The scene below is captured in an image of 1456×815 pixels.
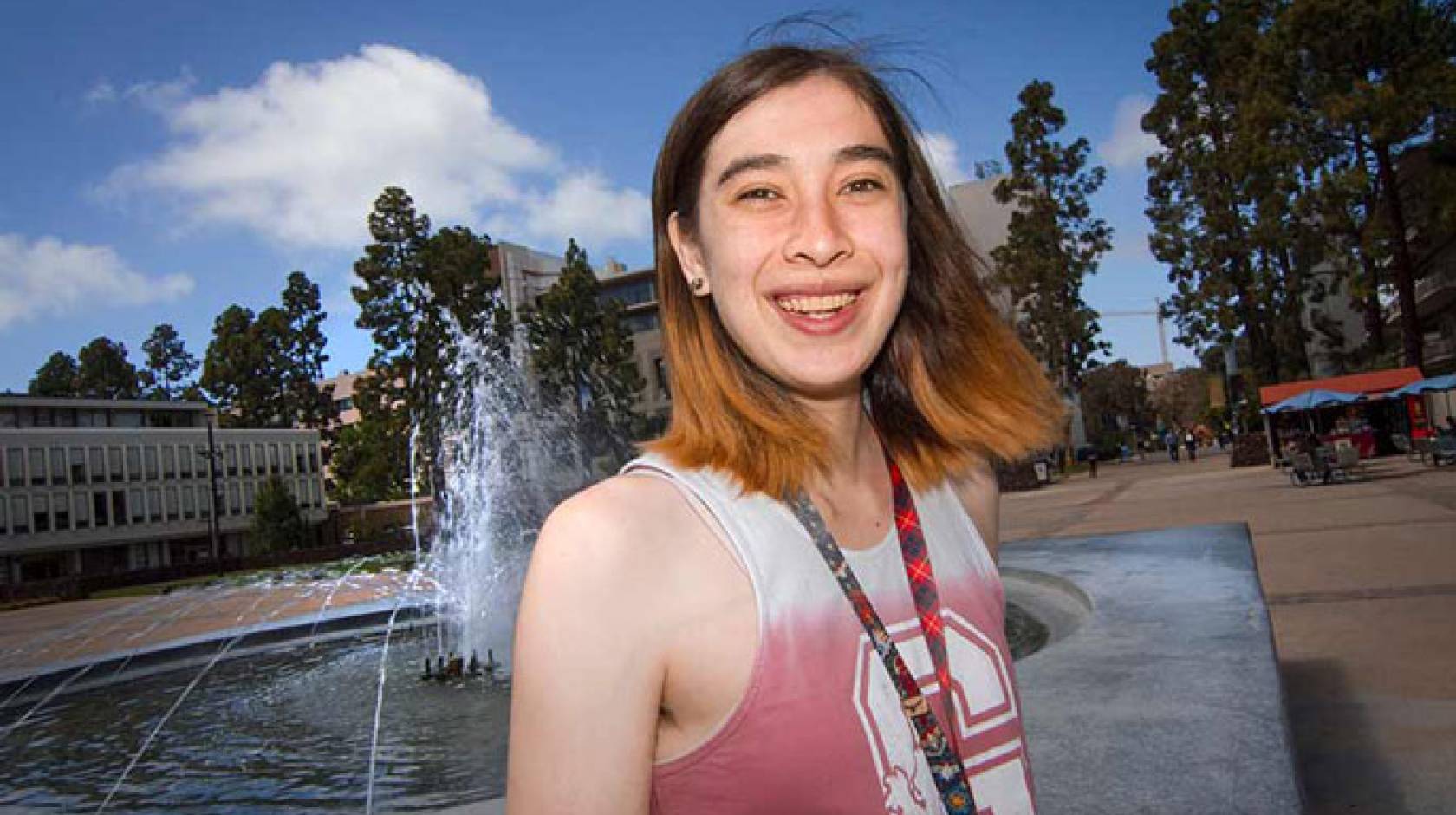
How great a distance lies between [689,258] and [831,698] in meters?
0.68

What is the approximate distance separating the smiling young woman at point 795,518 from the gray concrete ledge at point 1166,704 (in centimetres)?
90

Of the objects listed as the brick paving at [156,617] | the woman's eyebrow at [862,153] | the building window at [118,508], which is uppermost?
the building window at [118,508]

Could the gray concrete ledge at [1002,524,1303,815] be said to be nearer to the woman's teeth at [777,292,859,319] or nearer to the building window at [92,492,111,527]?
the woman's teeth at [777,292,859,319]

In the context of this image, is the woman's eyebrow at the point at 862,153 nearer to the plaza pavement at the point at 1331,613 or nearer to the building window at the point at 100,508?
the plaza pavement at the point at 1331,613

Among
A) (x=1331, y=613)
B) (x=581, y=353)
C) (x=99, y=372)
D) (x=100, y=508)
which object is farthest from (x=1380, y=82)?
(x=99, y=372)

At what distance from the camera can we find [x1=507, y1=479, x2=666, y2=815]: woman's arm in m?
0.96

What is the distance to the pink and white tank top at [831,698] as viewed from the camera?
1039mm

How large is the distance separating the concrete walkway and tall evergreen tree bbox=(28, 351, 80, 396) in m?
86.0

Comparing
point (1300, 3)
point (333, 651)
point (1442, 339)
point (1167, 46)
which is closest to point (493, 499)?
point (333, 651)

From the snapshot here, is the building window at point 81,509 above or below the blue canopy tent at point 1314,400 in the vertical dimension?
above

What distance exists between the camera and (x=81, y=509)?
205 ft

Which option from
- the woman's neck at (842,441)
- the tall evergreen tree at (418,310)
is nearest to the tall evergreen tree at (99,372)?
the tall evergreen tree at (418,310)

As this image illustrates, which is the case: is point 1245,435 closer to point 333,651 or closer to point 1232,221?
point 1232,221

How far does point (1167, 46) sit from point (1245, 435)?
1343 cm
